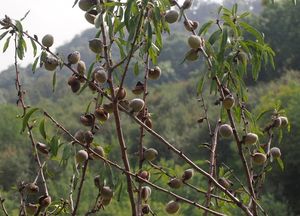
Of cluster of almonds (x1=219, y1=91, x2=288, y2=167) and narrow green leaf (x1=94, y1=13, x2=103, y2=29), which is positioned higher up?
narrow green leaf (x1=94, y1=13, x2=103, y2=29)

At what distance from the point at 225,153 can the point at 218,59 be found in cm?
1542

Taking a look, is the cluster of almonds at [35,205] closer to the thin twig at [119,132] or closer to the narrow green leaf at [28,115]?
the narrow green leaf at [28,115]

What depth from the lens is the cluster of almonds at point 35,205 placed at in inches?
54.5

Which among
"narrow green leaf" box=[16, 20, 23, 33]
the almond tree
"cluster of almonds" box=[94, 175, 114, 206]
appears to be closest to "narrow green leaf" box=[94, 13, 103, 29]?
the almond tree

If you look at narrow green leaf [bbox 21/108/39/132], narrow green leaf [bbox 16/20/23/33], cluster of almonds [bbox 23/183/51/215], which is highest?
narrow green leaf [bbox 16/20/23/33]

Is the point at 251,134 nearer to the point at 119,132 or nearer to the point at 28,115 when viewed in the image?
A: the point at 119,132

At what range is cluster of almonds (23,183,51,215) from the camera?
1.38 m


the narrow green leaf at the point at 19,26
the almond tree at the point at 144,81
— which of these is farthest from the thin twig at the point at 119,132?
the narrow green leaf at the point at 19,26

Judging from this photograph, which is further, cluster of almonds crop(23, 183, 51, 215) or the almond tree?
cluster of almonds crop(23, 183, 51, 215)

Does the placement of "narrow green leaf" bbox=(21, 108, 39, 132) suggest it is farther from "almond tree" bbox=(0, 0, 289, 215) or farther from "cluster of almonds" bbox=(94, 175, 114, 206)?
"cluster of almonds" bbox=(94, 175, 114, 206)

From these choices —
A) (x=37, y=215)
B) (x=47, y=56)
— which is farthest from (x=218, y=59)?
(x=37, y=215)

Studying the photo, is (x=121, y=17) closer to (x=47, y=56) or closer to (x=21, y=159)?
(x=47, y=56)

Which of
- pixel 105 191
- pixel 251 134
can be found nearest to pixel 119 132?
pixel 105 191

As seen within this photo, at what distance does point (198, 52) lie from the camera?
1.35 meters
